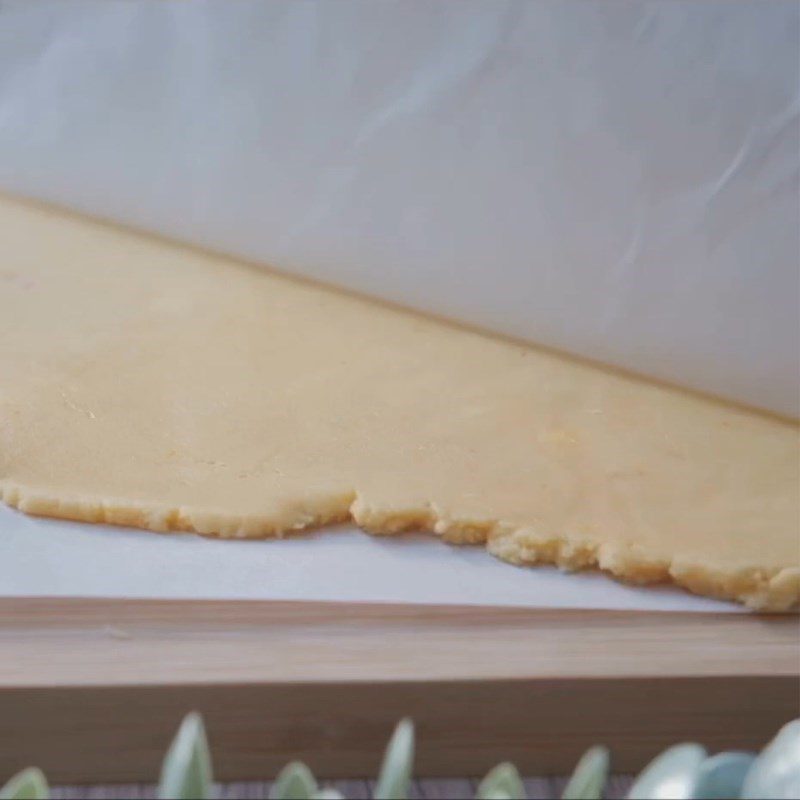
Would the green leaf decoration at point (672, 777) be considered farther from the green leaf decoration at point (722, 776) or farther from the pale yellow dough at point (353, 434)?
the pale yellow dough at point (353, 434)

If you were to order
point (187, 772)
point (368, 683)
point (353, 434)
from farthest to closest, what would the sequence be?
point (353, 434) < point (368, 683) < point (187, 772)

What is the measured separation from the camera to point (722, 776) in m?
0.42

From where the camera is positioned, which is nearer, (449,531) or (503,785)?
(503,785)

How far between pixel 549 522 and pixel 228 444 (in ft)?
0.75

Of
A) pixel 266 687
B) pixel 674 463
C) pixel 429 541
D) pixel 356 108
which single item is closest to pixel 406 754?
pixel 266 687

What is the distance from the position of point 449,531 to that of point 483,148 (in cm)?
29

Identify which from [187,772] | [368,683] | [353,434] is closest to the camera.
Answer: [187,772]

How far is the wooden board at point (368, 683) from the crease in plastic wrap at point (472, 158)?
20 mm

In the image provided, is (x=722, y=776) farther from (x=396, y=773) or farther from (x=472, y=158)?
(x=472, y=158)

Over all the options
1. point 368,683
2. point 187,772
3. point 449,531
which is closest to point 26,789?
point 187,772

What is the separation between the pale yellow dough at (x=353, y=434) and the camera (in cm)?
80

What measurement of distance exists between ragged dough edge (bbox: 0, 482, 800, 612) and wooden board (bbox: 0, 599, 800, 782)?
0.9 inches

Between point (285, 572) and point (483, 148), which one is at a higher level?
point (483, 148)

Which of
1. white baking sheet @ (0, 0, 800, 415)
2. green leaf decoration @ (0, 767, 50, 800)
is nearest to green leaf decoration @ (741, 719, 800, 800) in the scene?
green leaf decoration @ (0, 767, 50, 800)
